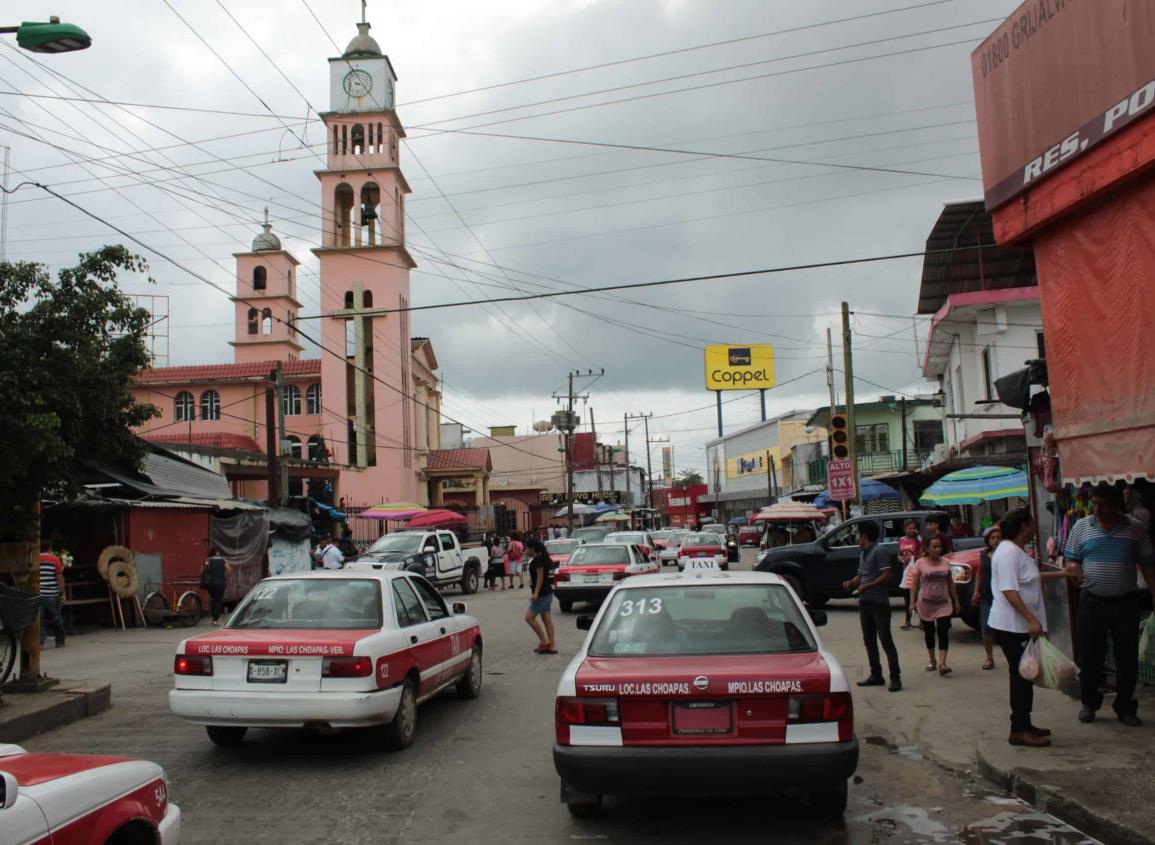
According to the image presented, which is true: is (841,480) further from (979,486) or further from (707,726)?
(707,726)

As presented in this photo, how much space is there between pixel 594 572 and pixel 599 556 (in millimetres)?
692

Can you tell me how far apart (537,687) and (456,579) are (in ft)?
61.5

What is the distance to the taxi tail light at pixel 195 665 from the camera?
304 inches

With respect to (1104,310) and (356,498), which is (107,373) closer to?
(1104,310)

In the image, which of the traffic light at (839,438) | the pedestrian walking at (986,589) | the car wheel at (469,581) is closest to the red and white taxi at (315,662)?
the pedestrian walking at (986,589)


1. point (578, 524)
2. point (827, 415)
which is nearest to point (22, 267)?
point (827, 415)

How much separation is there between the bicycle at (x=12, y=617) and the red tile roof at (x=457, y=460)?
50.4 metres

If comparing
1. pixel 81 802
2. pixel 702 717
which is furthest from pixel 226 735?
pixel 81 802

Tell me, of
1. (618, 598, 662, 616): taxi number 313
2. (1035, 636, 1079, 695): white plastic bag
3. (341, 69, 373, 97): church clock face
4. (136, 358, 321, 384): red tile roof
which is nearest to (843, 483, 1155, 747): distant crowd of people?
(1035, 636, 1079, 695): white plastic bag

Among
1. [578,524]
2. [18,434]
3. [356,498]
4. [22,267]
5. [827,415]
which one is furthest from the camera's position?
[578,524]

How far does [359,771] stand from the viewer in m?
7.50

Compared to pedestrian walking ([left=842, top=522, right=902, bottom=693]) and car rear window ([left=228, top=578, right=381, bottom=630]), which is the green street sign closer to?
car rear window ([left=228, top=578, right=381, bottom=630])

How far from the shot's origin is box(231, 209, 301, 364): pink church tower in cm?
6556

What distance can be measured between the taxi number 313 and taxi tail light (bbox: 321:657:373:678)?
6.99 feet
